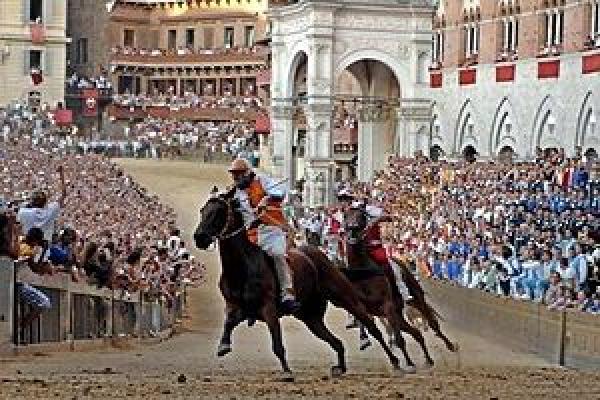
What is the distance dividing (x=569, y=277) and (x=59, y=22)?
237 feet

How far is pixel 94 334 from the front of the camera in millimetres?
24328

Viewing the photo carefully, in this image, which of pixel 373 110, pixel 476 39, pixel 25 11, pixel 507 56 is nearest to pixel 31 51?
pixel 25 11

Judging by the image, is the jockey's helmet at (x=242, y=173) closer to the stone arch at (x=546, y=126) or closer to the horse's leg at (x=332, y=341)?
the horse's leg at (x=332, y=341)

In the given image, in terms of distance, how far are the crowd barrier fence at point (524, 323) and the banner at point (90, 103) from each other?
63669 mm

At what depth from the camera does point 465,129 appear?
5212cm

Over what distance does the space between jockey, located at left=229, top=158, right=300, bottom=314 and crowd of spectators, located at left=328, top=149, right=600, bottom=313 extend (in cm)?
955

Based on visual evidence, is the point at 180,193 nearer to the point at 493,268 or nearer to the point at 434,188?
Result: the point at 434,188

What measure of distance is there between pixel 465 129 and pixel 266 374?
33964 mm

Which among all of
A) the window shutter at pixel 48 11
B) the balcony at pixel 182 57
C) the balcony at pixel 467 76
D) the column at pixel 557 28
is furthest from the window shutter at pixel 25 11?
the column at pixel 557 28

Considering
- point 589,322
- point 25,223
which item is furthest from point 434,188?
point 25,223

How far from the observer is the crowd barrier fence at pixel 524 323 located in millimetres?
25438

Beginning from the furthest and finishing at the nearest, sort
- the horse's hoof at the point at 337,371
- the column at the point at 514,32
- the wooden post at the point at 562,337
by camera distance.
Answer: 1. the column at the point at 514,32
2. the wooden post at the point at 562,337
3. the horse's hoof at the point at 337,371

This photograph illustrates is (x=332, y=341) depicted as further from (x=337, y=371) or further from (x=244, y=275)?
(x=244, y=275)

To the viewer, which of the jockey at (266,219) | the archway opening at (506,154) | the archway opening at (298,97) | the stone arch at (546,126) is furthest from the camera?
the archway opening at (298,97)
